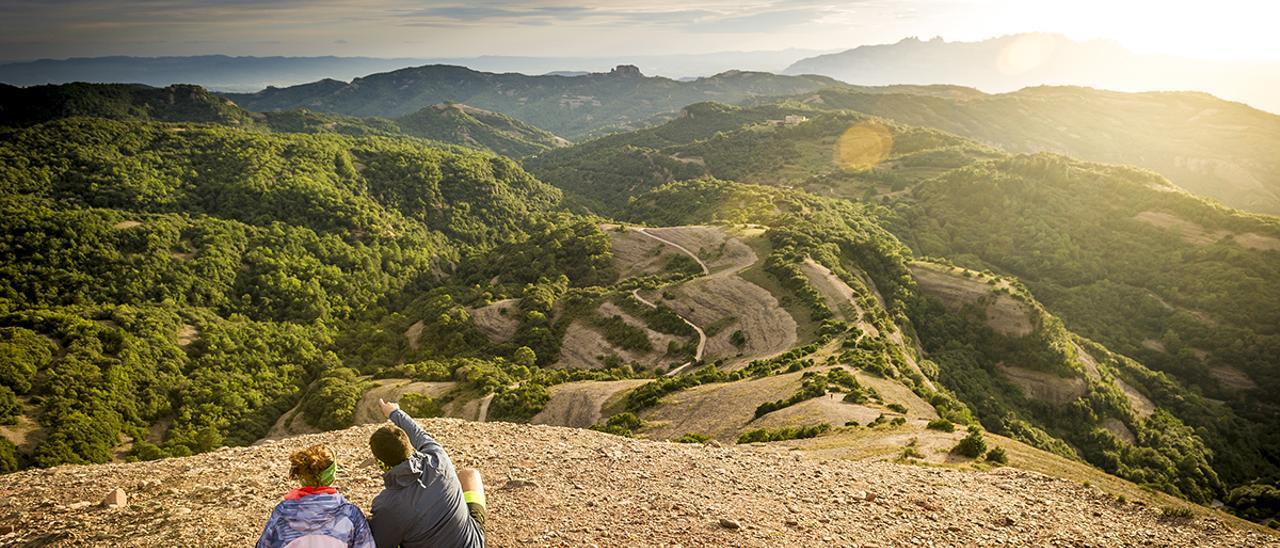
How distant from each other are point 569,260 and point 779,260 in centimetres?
3479

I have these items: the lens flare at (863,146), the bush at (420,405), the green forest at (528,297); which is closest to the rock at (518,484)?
the green forest at (528,297)

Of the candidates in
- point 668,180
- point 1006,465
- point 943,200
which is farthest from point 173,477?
point 668,180

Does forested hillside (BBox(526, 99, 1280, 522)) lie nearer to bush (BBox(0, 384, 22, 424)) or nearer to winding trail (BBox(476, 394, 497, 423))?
winding trail (BBox(476, 394, 497, 423))

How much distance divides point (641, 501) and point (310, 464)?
28.7 ft

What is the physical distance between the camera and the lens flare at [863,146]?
171 meters

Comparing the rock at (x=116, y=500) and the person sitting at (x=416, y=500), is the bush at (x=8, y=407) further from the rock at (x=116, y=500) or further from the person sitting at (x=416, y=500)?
the person sitting at (x=416, y=500)

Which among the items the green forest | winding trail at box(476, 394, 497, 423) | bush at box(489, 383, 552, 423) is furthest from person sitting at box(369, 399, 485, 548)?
winding trail at box(476, 394, 497, 423)

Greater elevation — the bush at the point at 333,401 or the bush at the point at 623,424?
the bush at the point at 623,424

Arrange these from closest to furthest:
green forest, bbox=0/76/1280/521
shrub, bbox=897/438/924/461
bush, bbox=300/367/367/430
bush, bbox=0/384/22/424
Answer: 1. shrub, bbox=897/438/924/461
2. bush, bbox=300/367/367/430
3. bush, bbox=0/384/22/424
4. green forest, bbox=0/76/1280/521

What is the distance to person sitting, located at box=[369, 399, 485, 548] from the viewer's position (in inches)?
273

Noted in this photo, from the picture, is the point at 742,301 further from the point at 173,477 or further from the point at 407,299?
the point at 407,299

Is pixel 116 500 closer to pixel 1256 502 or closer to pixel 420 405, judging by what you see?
pixel 420 405

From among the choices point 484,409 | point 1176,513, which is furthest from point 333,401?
point 1176,513

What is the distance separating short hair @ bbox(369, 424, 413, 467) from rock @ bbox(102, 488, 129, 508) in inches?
400
